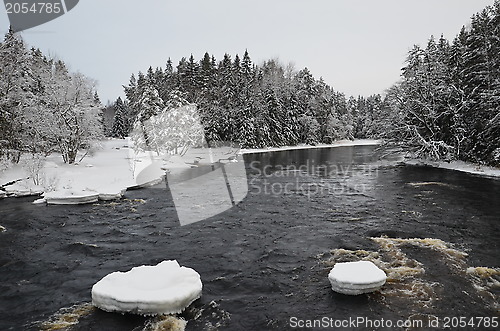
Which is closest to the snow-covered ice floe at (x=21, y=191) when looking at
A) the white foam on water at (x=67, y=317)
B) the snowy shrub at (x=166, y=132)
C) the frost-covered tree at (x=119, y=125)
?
the white foam on water at (x=67, y=317)

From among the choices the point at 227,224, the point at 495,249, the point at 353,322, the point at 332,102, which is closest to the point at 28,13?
the point at 353,322

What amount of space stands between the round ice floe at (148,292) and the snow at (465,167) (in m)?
25.5

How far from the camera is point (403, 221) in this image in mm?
14430

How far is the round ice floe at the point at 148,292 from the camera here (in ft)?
24.4

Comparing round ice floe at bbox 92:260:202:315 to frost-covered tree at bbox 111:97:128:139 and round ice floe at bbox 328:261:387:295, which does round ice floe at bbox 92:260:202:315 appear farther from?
frost-covered tree at bbox 111:97:128:139

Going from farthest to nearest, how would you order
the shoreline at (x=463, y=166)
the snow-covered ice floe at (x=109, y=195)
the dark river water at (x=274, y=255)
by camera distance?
1. the shoreline at (x=463, y=166)
2. the snow-covered ice floe at (x=109, y=195)
3. the dark river water at (x=274, y=255)

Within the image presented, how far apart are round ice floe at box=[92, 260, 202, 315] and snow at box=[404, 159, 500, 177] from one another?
2547 cm

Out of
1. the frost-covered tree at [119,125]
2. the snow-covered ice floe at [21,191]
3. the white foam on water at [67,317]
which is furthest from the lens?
the frost-covered tree at [119,125]

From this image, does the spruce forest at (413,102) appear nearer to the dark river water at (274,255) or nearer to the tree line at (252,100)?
the dark river water at (274,255)

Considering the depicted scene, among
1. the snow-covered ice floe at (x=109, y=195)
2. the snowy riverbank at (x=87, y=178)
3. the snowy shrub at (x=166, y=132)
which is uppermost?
the snowy shrub at (x=166, y=132)

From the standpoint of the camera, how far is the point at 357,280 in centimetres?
817

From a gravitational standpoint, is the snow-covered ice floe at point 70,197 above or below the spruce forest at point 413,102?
below

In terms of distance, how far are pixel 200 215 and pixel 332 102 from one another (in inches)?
2422

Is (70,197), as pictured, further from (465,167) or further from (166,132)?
(465,167)
